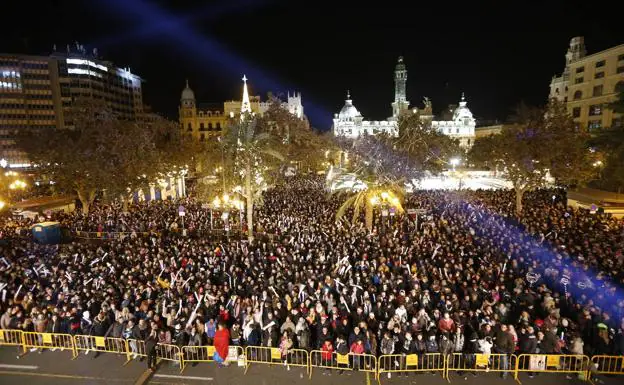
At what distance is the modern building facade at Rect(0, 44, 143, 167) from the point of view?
2842 inches

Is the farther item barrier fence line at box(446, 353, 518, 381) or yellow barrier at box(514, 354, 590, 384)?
barrier fence line at box(446, 353, 518, 381)

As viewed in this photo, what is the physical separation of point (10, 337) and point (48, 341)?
1.39 m

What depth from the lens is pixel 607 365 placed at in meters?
7.97

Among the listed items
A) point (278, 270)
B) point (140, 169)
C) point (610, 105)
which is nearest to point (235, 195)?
point (140, 169)

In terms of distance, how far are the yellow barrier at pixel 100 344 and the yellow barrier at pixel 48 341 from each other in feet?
0.60

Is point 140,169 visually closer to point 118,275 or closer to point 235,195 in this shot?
point 235,195

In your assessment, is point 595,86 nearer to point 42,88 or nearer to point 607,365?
point 607,365

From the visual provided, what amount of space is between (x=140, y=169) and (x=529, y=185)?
2809cm

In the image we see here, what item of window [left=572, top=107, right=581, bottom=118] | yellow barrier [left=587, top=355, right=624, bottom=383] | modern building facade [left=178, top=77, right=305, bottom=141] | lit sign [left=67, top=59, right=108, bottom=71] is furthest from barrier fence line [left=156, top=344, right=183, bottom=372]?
lit sign [left=67, top=59, right=108, bottom=71]

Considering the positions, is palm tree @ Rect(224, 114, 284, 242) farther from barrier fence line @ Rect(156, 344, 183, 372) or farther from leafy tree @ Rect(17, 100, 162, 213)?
barrier fence line @ Rect(156, 344, 183, 372)

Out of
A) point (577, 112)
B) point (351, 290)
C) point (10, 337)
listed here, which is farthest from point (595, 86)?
point (10, 337)

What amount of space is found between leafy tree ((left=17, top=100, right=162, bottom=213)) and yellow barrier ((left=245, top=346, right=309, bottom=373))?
66.3ft

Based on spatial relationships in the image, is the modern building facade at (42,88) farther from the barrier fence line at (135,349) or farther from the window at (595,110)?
the window at (595,110)

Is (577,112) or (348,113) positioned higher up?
(348,113)
